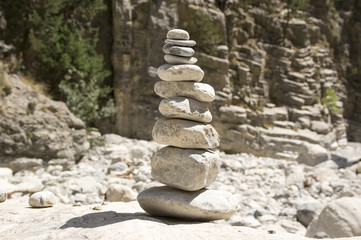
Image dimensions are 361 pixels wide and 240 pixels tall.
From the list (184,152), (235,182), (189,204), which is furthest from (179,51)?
(235,182)

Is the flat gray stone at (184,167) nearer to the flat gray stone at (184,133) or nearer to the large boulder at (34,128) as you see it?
the flat gray stone at (184,133)

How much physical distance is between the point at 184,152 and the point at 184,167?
30cm

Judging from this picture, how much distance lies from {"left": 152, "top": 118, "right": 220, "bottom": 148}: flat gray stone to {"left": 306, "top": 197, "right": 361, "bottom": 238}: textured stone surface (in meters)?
3.44

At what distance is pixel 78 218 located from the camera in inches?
245

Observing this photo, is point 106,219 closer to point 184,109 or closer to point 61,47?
point 184,109

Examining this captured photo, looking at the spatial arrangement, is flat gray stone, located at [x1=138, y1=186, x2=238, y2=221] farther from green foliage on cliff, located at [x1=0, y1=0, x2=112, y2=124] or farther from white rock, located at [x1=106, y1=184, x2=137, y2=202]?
green foliage on cliff, located at [x1=0, y1=0, x2=112, y2=124]

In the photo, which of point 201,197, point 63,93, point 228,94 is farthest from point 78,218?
point 228,94

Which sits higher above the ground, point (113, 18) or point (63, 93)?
point (113, 18)

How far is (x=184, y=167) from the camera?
650cm

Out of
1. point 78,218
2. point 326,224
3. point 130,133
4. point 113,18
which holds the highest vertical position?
point 113,18

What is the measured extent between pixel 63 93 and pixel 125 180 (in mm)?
7076

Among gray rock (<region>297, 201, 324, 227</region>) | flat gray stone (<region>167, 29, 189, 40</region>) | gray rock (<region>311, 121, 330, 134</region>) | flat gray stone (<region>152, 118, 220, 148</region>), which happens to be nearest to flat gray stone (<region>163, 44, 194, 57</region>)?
flat gray stone (<region>167, 29, 189, 40</region>)

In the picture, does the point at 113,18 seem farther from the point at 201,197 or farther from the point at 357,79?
the point at 357,79

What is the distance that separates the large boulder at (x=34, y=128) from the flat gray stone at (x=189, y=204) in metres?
7.61
